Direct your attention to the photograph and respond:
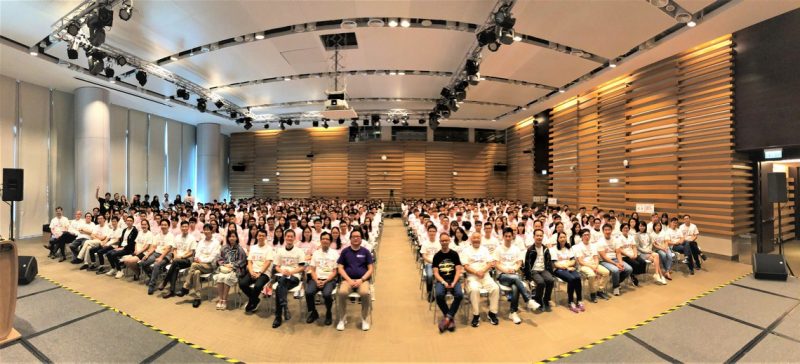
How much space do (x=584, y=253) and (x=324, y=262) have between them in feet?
16.0

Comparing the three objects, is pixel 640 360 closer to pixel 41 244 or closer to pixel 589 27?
pixel 589 27

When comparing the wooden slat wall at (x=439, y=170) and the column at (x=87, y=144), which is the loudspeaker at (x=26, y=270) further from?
the wooden slat wall at (x=439, y=170)

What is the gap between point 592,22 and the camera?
7.05 m

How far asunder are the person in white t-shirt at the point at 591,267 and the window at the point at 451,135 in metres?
15.2

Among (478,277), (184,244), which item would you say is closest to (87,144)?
(184,244)

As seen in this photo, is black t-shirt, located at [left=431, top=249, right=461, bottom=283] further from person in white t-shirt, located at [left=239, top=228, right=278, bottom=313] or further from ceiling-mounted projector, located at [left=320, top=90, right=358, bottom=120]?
ceiling-mounted projector, located at [left=320, top=90, right=358, bottom=120]

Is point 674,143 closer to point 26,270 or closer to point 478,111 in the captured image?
point 478,111

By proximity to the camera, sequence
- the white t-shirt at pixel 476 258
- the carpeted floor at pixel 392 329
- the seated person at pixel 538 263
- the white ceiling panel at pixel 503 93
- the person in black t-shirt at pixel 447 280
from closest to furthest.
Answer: the carpeted floor at pixel 392 329 < the person in black t-shirt at pixel 447 280 < the white t-shirt at pixel 476 258 < the seated person at pixel 538 263 < the white ceiling panel at pixel 503 93

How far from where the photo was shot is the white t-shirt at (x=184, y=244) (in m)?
6.16

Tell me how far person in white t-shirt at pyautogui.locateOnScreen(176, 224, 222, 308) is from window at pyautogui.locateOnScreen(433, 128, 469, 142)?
1631 centimetres

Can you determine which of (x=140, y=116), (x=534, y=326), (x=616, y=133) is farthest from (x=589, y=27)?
(x=140, y=116)

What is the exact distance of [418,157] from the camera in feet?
66.6

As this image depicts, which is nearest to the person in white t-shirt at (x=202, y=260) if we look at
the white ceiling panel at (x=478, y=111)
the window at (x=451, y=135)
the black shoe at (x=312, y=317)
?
the black shoe at (x=312, y=317)

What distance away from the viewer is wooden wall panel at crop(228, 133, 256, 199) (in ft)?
69.8
